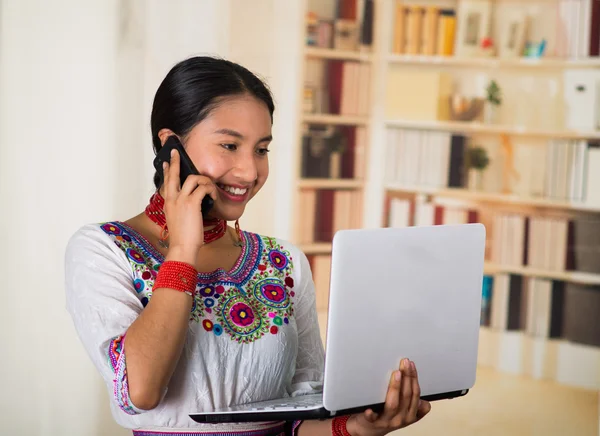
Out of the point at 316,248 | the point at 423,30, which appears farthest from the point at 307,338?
the point at 423,30

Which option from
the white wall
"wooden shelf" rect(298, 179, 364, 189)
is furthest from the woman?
"wooden shelf" rect(298, 179, 364, 189)

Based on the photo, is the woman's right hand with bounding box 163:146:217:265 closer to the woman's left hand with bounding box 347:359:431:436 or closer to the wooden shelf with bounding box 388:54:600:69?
the woman's left hand with bounding box 347:359:431:436

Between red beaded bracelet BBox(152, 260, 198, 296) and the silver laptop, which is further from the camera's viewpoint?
red beaded bracelet BBox(152, 260, 198, 296)

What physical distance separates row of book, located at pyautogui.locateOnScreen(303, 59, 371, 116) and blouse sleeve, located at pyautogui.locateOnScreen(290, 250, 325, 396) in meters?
3.17

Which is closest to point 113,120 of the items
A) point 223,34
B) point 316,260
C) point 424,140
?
point 223,34

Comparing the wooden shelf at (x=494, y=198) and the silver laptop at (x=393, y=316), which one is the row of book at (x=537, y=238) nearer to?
the wooden shelf at (x=494, y=198)

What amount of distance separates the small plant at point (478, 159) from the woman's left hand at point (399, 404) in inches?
148

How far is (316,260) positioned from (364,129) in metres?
0.90

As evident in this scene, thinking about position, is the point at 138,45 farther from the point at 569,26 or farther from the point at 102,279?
the point at 569,26

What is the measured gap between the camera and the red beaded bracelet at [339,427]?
4.79 feet

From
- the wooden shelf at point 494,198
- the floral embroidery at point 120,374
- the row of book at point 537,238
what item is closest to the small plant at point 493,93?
the wooden shelf at point 494,198

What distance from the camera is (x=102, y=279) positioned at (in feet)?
4.53

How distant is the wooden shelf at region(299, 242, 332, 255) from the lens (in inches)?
189

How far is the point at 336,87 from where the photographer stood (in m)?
4.86
